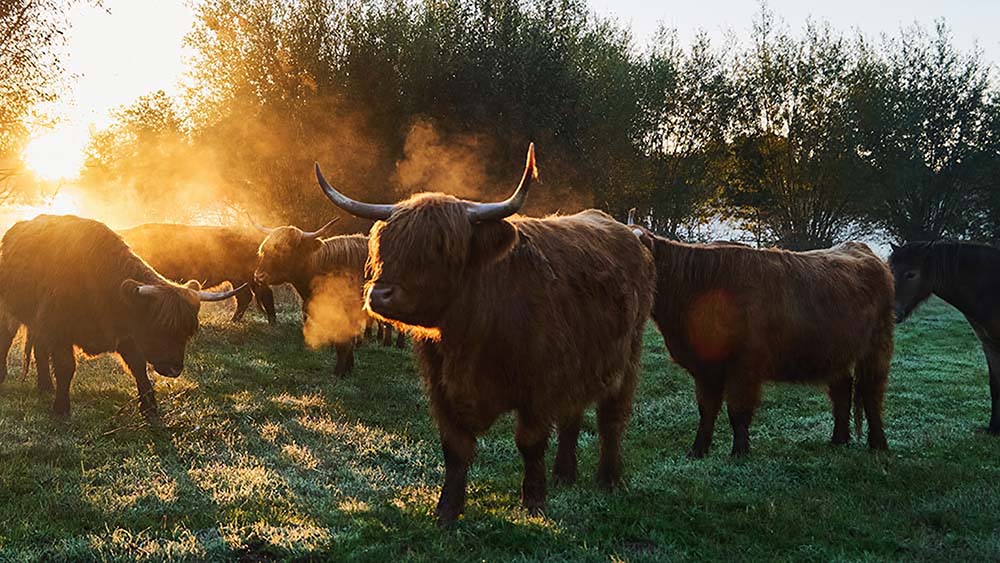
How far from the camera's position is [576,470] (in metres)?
5.50

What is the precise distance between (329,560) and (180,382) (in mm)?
5249

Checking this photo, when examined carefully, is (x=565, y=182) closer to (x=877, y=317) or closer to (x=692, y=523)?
(x=877, y=317)

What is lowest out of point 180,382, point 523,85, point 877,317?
point 180,382

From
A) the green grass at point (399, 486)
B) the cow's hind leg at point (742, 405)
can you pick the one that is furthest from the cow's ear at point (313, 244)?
the cow's hind leg at point (742, 405)

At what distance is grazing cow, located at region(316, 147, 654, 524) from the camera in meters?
3.84

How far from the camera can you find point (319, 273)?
37.0ft

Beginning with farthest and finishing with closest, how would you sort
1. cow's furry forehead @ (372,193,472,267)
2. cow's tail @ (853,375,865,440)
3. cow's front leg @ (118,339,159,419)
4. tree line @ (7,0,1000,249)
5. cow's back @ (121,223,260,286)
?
1. tree line @ (7,0,1000,249)
2. cow's back @ (121,223,260,286)
3. cow's tail @ (853,375,865,440)
4. cow's front leg @ (118,339,159,419)
5. cow's furry forehead @ (372,193,472,267)

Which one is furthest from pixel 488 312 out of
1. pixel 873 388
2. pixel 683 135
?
pixel 683 135

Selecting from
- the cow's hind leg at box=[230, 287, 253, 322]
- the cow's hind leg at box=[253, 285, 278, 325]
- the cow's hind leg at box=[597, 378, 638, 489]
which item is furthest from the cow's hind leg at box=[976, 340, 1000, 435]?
the cow's hind leg at box=[230, 287, 253, 322]

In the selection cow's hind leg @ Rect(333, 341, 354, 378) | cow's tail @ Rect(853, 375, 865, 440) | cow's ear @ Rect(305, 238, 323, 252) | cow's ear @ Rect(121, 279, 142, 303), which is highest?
cow's ear @ Rect(305, 238, 323, 252)

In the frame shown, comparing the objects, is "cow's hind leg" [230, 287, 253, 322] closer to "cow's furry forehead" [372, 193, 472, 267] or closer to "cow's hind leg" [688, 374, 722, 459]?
"cow's hind leg" [688, 374, 722, 459]

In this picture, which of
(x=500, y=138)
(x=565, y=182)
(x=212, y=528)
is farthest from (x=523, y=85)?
(x=212, y=528)

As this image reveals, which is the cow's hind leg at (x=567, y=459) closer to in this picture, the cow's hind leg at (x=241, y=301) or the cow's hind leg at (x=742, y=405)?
the cow's hind leg at (x=742, y=405)

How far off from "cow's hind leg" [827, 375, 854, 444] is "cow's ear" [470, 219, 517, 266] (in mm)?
4978
